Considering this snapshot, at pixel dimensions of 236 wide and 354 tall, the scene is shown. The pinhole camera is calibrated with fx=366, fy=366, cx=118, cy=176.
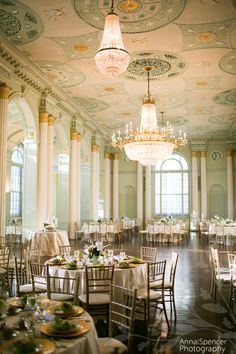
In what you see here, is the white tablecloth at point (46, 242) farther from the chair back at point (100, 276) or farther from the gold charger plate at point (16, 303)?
the gold charger plate at point (16, 303)

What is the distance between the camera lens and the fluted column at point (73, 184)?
1578cm

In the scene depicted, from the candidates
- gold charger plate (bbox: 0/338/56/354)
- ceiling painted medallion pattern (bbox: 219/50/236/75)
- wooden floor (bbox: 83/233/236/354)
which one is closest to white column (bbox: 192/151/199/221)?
ceiling painted medallion pattern (bbox: 219/50/236/75)

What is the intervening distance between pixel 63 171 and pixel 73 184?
0.74 meters

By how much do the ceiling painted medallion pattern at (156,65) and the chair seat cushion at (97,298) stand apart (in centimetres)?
671

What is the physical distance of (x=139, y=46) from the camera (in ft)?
30.5

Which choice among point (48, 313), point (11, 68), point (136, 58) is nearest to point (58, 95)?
point (11, 68)

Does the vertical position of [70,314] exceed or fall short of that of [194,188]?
it falls short

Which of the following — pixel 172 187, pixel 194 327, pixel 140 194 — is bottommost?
pixel 194 327

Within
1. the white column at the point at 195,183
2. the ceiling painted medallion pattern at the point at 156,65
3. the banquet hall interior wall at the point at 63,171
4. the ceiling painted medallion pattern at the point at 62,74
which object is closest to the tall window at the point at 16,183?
the banquet hall interior wall at the point at 63,171

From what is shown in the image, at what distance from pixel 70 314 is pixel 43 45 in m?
7.74

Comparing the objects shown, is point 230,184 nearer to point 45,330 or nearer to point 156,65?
point 156,65

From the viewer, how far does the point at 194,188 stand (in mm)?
22406

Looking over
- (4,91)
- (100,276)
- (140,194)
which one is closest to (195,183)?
(140,194)

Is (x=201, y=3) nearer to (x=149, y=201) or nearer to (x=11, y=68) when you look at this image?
(x=11, y=68)
